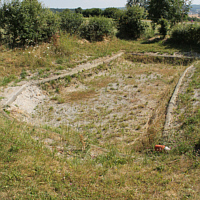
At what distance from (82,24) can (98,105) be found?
918cm

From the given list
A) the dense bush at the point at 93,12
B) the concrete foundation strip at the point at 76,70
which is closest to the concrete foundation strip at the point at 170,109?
the concrete foundation strip at the point at 76,70

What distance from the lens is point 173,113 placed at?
254 inches

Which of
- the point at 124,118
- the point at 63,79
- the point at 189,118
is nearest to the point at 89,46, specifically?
the point at 63,79

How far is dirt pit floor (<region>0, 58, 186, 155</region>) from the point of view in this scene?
5.90 m

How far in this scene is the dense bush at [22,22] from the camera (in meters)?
11.3

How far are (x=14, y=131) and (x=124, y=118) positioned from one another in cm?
340

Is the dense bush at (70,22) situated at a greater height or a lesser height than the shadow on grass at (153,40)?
greater

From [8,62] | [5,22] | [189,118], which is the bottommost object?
[189,118]

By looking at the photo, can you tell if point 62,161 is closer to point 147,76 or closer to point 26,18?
point 147,76

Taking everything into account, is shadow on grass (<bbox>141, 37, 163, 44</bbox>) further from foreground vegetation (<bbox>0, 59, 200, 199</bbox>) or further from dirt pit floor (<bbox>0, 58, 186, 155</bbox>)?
foreground vegetation (<bbox>0, 59, 200, 199</bbox>)

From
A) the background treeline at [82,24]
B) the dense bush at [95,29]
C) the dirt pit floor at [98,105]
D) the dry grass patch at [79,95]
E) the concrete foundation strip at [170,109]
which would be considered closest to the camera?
the concrete foundation strip at [170,109]

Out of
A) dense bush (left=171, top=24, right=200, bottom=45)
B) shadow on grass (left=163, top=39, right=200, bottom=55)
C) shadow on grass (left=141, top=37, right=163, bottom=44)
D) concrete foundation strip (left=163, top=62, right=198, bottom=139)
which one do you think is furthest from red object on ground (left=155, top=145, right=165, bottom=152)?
shadow on grass (left=141, top=37, right=163, bottom=44)

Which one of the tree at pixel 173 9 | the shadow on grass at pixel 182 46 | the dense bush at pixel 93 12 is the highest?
the dense bush at pixel 93 12

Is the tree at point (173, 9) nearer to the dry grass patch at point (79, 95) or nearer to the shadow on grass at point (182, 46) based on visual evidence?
the shadow on grass at point (182, 46)
